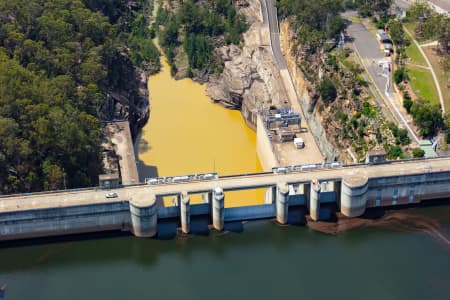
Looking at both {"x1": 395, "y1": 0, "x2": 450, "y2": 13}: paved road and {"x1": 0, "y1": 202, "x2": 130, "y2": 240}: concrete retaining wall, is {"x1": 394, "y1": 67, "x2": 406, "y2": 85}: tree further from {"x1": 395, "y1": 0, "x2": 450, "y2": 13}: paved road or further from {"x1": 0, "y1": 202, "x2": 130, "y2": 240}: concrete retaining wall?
{"x1": 0, "y1": 202, "x2": 130, "y2": 240}: concrete retaining wall

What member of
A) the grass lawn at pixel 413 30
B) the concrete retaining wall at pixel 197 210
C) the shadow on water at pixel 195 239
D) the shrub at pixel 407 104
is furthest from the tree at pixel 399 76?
the shadow on water at pixel 195 239

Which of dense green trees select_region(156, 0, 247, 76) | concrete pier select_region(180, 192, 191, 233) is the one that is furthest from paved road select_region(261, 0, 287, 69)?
concrete pier select_region(180, 192, 191, 233)

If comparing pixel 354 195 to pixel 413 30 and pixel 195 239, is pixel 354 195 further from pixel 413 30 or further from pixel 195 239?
pixel 413 30

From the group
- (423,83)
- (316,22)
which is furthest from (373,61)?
(316,22)

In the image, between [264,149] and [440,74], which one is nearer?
[264,149]

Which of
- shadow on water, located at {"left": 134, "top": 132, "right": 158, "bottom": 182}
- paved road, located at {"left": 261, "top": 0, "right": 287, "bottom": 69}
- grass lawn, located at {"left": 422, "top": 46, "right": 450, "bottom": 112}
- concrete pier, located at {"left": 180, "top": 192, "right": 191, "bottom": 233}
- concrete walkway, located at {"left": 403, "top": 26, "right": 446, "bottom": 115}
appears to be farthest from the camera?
paved road, located at {"left": 261, "top": 0, "right": 287, "bottom": 69}


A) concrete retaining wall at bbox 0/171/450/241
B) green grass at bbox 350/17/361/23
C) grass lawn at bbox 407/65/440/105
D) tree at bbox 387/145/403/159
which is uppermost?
green grass at bbox 350/17/361/23

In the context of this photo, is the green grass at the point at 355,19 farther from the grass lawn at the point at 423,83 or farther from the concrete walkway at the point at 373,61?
the grass lawn at the point at 423,83
